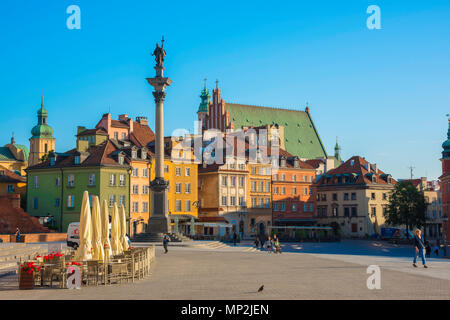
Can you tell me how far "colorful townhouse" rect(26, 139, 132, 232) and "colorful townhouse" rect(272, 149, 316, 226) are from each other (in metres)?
28.4

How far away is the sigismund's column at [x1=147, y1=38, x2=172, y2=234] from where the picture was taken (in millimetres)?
57938

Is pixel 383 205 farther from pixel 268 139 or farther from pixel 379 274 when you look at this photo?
pixel 379 274

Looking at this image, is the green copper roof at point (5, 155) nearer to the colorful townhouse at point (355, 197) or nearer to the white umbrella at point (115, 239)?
the colorful townhouse at point (355, 197)

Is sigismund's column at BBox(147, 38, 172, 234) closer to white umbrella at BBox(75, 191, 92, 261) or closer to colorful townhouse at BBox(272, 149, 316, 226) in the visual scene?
white umbrella at BBox(75, 191, 92, 261)

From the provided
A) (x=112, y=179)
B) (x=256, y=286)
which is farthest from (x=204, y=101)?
(x=256, y=286)

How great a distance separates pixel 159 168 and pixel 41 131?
10216 centimetres

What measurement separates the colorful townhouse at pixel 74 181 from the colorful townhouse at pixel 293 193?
2835cm

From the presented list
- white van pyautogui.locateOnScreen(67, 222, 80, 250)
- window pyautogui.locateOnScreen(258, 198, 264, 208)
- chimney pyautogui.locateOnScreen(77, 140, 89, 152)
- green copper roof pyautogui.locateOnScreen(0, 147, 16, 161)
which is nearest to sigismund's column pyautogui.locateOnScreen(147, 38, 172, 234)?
white van pyautogui.locateOnScreen(67, 222, 80, 250)

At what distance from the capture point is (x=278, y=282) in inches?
922

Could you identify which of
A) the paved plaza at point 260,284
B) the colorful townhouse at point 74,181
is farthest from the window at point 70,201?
the paved plaza at point 260,284

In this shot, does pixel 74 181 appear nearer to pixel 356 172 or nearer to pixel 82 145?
pixel 82 145
